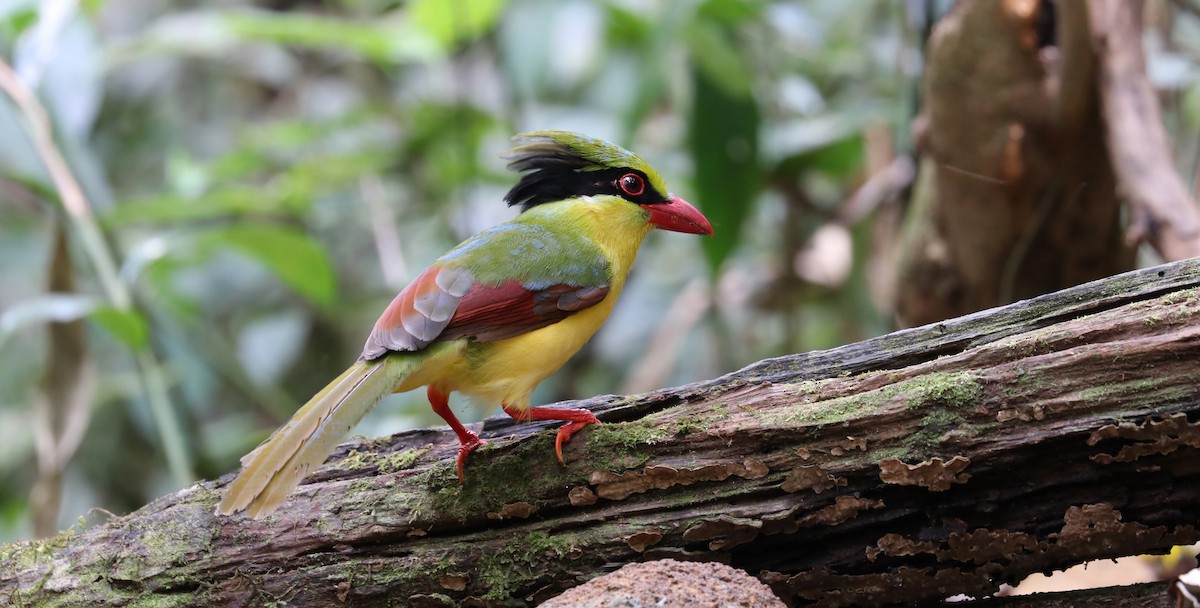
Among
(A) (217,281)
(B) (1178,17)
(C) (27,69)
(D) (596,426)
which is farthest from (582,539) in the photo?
(B) (1178,17)

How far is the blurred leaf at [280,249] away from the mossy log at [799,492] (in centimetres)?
181

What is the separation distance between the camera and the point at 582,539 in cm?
232

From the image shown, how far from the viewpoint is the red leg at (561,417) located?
2.44m

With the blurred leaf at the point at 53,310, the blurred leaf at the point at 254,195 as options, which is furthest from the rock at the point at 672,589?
the blurred leaf at the point at 254,195

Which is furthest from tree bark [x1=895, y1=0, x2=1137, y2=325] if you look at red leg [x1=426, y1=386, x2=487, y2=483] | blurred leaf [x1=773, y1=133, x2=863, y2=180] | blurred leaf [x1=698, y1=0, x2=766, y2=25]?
red leg [x1=426, y1=386, x2=487, y2=483]

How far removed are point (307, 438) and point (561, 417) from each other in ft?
2.08

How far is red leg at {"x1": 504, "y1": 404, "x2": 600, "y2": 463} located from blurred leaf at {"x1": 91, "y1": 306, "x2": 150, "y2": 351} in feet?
6.24

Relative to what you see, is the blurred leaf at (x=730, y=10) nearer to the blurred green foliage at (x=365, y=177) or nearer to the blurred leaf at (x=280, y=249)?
the blurred green foliage at (x=365, y=177)

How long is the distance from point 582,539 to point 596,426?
0.98ft

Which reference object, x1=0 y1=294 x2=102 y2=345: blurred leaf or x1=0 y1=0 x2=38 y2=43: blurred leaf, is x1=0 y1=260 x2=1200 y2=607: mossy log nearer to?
x1=0 y1=294 x2=102 y2=345: blurred leaf

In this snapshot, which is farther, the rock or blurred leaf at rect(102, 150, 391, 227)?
blurred leaf at rect(102, 150, 391, 227)

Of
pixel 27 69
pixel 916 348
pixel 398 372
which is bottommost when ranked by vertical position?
pixel 916 348

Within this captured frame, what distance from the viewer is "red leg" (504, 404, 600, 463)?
8.01 ft

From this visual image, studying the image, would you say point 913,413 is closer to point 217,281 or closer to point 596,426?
point 596,426
